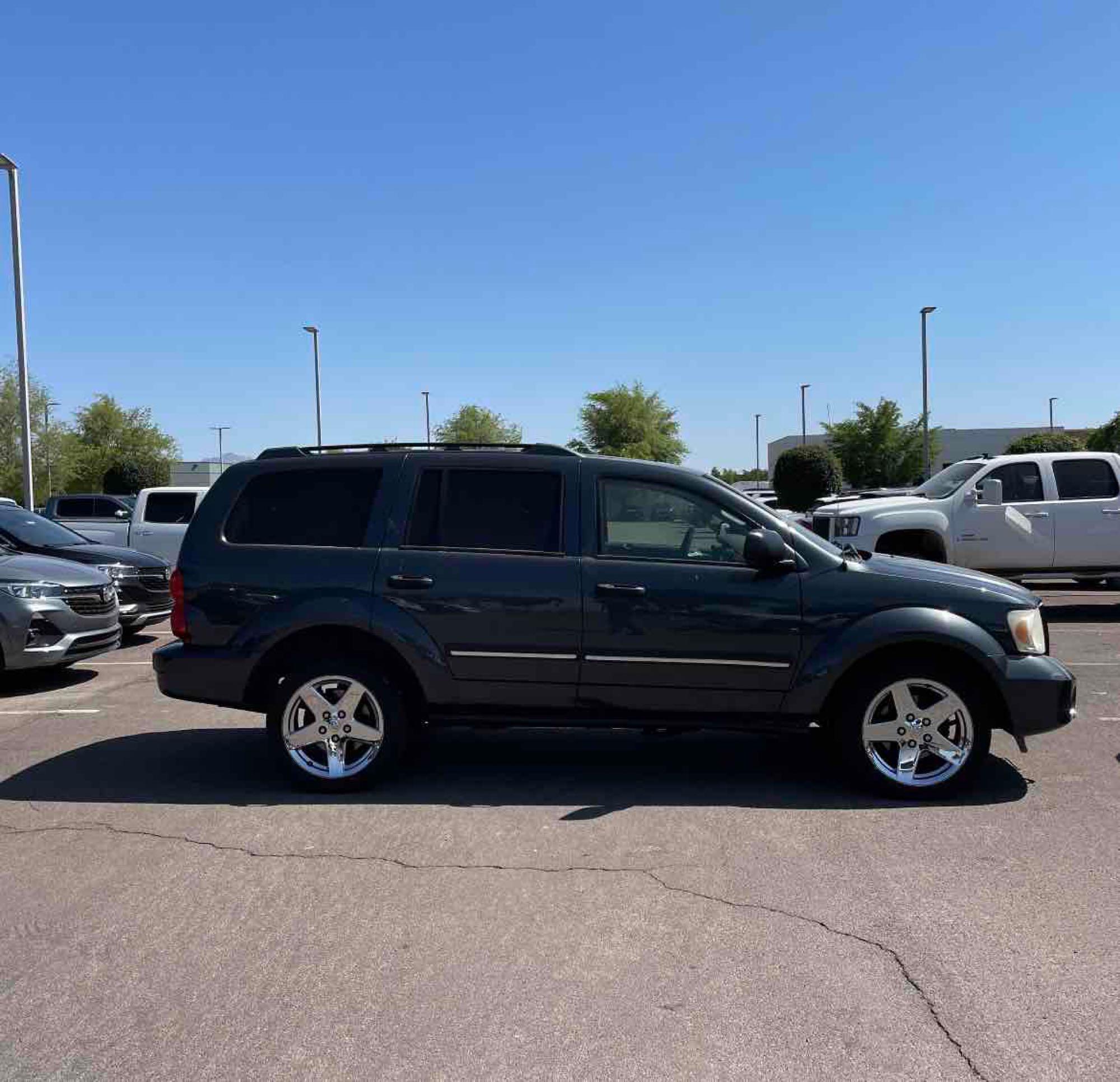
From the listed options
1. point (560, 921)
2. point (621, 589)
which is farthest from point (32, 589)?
point (560, 921)

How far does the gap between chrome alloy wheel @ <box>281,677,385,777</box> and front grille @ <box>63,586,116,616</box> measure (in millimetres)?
4679

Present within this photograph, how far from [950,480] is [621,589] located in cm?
1022

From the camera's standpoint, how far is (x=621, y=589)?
5.70 meters

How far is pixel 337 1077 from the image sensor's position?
3.04 meters

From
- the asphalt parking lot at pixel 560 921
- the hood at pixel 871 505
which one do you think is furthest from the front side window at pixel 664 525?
the hood at pixel 871 505

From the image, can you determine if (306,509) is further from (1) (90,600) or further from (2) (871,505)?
(2) (871,505)

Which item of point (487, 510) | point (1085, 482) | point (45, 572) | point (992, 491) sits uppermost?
point (1085, 482)

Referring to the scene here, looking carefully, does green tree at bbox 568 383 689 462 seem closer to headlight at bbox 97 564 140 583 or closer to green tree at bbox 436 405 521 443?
green tree at bbox 436 405 521 443

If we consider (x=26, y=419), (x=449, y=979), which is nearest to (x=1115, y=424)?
(x=26, y=419)

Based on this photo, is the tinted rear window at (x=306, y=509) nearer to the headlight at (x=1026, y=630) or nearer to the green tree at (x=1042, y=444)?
the headlight at (x=1026, y=630)

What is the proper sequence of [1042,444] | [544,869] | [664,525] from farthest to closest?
[1042,444] < [664,525] < [544,869]

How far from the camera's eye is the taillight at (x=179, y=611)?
596 centimetres

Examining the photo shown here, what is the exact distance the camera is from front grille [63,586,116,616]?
953 centimetres

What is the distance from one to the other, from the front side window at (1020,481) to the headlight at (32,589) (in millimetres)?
11260
